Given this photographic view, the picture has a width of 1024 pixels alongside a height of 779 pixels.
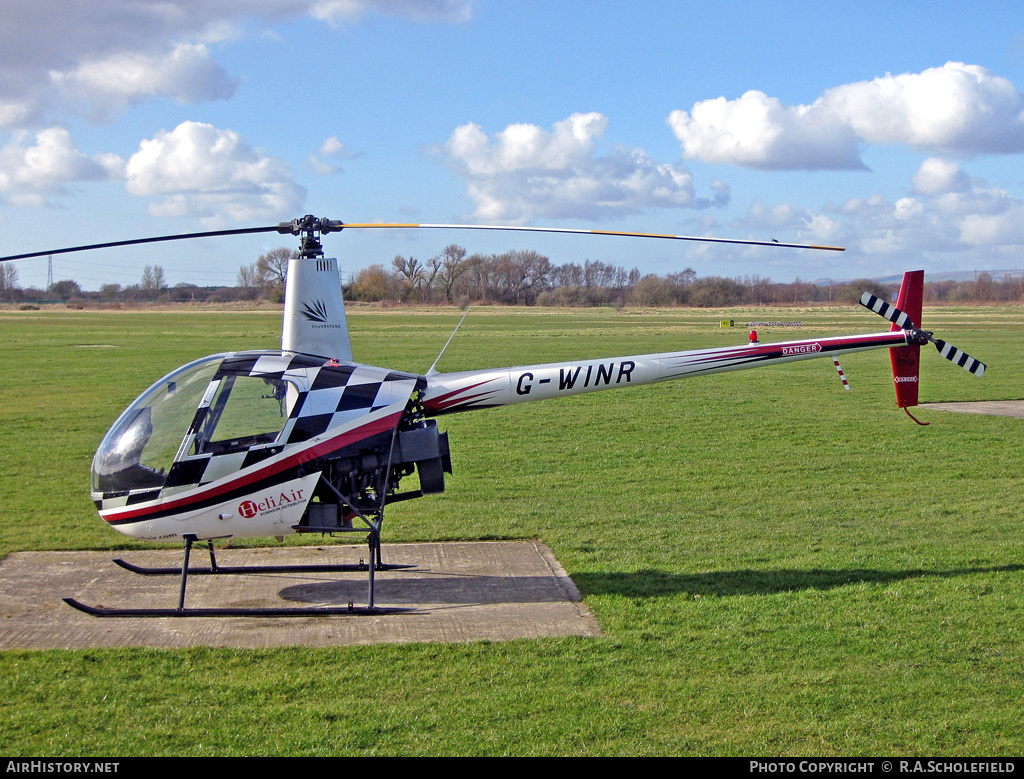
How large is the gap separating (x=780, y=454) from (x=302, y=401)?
32.7 feet

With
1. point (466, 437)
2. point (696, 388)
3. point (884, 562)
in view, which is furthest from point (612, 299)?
point (884, 562)

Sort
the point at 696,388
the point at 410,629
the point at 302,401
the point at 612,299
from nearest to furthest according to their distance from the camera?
1. the point at 410,629
2. the point at 302,401
3. the point at 696,388
4. the point at 612,299

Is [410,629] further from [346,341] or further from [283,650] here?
[346,341]

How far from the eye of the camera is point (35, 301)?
130125 mm

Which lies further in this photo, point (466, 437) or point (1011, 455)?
point (466, 437)

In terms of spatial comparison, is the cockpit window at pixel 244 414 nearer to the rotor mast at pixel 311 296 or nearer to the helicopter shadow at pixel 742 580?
the rotor mast at pixel 311 296

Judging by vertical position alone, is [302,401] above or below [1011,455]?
above

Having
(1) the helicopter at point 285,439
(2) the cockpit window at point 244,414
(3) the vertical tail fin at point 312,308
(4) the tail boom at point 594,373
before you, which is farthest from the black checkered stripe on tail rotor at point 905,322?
(2) the cockpit window at point 244,414

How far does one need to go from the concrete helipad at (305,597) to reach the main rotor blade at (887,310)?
4.44 meters

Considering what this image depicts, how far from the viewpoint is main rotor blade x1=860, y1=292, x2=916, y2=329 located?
9.83 meters

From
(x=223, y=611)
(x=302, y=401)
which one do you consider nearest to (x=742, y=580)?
(x=302, y=401)

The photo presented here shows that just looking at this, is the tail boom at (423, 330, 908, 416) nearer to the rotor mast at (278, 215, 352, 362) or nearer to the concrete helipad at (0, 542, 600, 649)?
the rotor mast at (278, 215, 352, 362)

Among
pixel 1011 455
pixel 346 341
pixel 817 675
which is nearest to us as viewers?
pixel 817 675

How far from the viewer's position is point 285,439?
25.5 ft
